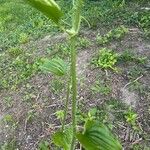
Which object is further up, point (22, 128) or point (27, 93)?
point (27, 93)

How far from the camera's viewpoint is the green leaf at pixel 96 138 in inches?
77.7

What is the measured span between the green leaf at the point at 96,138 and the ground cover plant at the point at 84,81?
331 mm

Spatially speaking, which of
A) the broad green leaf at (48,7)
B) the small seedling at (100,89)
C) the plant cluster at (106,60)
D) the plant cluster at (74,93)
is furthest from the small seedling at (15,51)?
the broad green leaf at (48,7)

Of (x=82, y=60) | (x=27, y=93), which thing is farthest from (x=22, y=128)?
(x=82, y=60)

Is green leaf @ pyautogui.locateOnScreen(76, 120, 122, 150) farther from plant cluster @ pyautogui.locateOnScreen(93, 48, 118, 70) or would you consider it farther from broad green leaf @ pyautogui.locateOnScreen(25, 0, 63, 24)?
plant cluster @ pyautogui.locateOnScreen(93, 48, 118, 70)

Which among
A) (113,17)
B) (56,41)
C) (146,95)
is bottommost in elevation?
(146,95)

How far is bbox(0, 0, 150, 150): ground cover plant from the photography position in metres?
3.49

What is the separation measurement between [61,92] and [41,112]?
0.30 m

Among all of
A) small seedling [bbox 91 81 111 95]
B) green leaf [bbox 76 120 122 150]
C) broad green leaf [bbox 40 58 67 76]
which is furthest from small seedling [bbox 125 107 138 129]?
Result: green leaf [bbox 76 120 122 150]

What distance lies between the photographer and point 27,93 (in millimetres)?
4082

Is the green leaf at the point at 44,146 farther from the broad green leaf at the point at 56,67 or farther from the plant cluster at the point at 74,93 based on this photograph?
the broad green leaf at the point at 56,67

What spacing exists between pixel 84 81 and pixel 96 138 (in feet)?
6.26

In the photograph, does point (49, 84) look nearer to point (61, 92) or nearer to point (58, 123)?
point (61, 92)

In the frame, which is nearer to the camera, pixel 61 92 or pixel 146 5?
pixel 61 92
